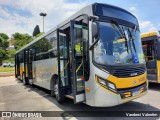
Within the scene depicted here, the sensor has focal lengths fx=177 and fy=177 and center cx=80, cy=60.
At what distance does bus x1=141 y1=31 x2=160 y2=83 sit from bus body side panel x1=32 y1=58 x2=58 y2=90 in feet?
17.1

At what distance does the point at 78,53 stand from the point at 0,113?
3.54 metres

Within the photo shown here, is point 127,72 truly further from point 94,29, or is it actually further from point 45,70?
point 45,70

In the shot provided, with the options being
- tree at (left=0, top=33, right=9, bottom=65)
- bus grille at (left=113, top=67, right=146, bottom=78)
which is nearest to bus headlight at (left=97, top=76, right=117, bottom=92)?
bus grille at (left=113, top=67, right=146, bottom=78)

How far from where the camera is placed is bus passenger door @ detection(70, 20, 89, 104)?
16.8 feet

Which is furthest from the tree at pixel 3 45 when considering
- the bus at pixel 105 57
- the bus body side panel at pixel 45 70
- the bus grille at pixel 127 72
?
the bus grille at pixel 127 72

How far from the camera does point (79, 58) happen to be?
543 centimetres

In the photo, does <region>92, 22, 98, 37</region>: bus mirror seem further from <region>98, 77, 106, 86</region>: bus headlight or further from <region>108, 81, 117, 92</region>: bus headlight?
<region>108, 81, 117, 92</region>: bus headlight

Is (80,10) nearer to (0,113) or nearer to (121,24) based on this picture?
(121,24)

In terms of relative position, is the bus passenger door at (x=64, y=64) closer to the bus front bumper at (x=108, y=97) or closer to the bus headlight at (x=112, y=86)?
the bus front bumper at (x=108, y=97)

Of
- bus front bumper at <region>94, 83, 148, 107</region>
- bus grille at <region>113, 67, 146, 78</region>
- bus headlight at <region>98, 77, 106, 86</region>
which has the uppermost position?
bus grille at <region>113, 67, 146, 78</region>

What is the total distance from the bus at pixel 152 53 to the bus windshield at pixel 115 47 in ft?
13.0

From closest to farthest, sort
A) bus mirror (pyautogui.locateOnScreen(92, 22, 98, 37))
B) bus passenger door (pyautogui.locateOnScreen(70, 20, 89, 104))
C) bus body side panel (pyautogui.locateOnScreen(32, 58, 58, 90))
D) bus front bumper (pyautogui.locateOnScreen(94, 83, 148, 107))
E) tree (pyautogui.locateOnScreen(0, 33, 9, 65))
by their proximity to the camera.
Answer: bus front bumper (pyautogui.locateOnScreen(94, 83, 148, 107))
bus mirror (pyautogui.locateOnScreen(92, 22, 98, 37))
bus passenger door (pyautogui.locateOnScreen(70, 20, 89, 104))
bus body side panel (pyautogui.locateOnScreen(32, 58, 58, 90))
tree (pyautogui.locateOnScreen(0, 33, 9, 65))

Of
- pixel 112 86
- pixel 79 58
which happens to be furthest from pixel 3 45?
pixel 112 86

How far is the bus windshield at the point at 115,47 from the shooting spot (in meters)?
4.87
